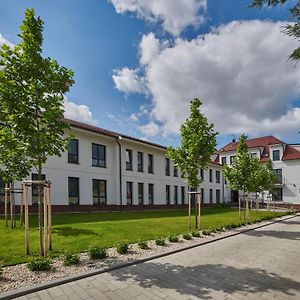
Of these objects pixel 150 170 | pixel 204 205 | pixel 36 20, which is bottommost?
pixel 204 205

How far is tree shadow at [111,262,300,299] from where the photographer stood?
581 cm

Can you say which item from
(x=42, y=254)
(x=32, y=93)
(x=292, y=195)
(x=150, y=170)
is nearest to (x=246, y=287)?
(x=42, y=254)

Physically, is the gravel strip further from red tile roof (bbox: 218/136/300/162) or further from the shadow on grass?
red tile roof (bbox: 218/136/300/162)

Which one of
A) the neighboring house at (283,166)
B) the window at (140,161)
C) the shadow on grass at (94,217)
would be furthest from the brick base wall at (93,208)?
the neighboring house at (283,166)

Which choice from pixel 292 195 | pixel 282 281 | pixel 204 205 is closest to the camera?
pixel 282 281

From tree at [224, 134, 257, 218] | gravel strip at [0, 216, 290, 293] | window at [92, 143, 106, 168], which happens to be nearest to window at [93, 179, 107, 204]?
window at [92, 143, 106, 168]

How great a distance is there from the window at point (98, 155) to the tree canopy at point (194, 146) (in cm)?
1256

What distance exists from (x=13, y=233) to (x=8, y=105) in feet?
20.6

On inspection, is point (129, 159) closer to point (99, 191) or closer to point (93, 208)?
point (99, 191)

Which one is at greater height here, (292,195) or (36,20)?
(36,20)

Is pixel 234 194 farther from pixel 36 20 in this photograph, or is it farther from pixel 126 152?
pixel 36 20

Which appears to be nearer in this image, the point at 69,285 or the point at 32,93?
the point at 69,285

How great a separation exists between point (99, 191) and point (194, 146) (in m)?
14.4

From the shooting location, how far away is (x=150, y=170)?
3222 centimetres
